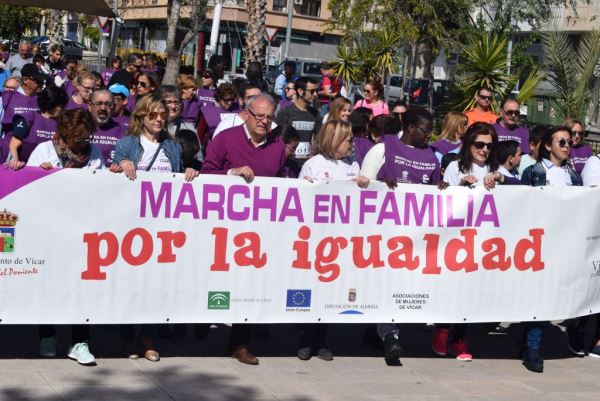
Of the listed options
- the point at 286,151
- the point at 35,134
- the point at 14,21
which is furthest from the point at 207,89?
the point at 14,21

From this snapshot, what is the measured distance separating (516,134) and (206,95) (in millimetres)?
4128

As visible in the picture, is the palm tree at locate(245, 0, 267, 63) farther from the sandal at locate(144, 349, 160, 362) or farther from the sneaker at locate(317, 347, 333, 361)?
the sandal at locate(144, 349, 160, 362)

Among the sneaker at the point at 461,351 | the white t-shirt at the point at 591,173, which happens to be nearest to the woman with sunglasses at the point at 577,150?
the white t-shirt at the point at 591,173

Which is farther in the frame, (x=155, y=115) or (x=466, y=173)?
(x=466, y=173)

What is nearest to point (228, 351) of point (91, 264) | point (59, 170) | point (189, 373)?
point (189, 373)

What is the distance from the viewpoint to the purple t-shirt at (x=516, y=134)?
11.0m

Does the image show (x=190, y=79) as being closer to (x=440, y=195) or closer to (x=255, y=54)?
(x=440, y=195)

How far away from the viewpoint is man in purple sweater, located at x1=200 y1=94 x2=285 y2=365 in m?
8.23

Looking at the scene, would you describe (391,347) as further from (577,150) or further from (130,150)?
(577,150)

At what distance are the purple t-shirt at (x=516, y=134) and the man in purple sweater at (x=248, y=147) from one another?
3.42 meters

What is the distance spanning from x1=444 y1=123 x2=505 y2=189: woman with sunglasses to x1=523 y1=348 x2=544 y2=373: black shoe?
1.32 metres

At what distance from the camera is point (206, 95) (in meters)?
13.7

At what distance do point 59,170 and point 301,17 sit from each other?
2643 inches

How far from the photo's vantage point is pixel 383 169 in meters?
8.76
